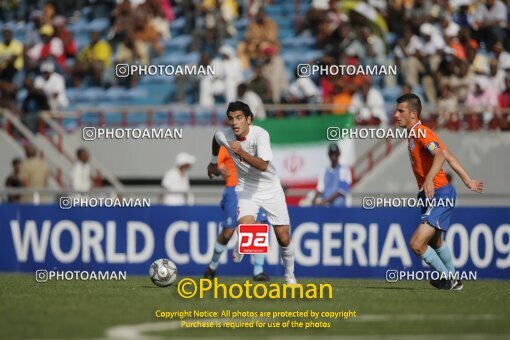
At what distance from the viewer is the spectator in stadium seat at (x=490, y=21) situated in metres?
25.1

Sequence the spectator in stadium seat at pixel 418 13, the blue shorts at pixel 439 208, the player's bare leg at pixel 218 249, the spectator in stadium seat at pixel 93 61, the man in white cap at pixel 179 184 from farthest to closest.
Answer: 1. the spectator in stadium seat at pixel 93 61
2. the spectator in stadium seat at pixel 418 13
3. the man in white cap at pixel 179 184
4. the player's bare leg at pixel 218 249
5. the blue shorts at pixel 439 208

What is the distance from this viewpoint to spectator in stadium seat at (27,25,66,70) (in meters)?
26.6

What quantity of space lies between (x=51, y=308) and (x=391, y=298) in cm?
375

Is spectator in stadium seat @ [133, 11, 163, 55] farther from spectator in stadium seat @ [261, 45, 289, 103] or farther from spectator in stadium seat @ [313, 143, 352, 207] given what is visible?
spectator in stadium seat @ [313, 143, 352, 207]

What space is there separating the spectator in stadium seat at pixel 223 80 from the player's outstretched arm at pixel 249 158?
32.9 ft

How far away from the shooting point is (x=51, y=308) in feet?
40.9

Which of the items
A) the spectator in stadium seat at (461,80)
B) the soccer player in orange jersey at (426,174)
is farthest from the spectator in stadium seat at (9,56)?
the soccer player in orange jersey at (426,174)

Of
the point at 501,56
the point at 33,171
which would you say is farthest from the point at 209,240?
the point at 501,56

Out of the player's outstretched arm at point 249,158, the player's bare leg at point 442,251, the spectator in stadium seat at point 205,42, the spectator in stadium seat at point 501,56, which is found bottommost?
the player's bare leg at point 442,251

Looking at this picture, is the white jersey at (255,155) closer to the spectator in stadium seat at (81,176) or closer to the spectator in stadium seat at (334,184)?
the spectator in stadium seat at (334,184)

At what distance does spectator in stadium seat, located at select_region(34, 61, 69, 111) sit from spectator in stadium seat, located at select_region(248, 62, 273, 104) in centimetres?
431

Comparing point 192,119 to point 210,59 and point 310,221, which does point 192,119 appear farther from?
point 310,221

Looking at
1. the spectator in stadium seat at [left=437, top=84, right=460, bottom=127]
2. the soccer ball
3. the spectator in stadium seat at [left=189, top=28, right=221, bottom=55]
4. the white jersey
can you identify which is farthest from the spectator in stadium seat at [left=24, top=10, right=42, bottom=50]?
the white jersey

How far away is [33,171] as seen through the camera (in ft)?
74.9
